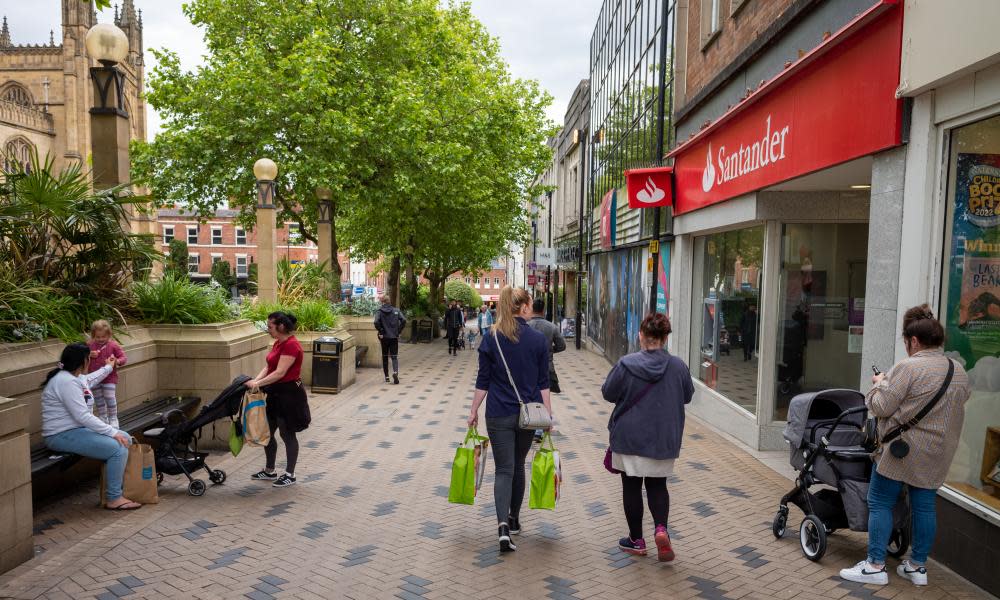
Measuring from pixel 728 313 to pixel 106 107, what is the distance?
8544 millimetres

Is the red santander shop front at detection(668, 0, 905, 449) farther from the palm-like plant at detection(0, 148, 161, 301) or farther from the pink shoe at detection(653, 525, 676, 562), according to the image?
the palm-like plant at detection(0, 148, 161, 301)

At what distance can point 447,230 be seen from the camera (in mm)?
27625

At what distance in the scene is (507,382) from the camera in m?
5.10

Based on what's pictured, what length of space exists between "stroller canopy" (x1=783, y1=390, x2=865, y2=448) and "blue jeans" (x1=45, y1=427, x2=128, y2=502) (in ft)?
16.8

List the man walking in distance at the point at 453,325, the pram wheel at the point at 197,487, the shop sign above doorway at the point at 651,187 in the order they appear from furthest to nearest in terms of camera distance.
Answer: the man walking in distance at the point at 453,325
the shop sign above doorway at the point at 651,187
the pram wheel at the point at 197,487

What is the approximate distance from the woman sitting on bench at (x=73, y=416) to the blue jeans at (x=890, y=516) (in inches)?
213

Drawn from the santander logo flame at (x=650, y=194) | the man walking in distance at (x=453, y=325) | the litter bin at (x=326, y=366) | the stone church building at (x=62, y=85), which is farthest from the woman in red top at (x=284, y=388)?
the stone church building at (x=62, y=85)

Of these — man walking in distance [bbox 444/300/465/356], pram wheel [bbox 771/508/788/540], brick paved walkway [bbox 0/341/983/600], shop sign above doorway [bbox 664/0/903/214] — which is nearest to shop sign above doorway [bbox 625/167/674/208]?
shop sign above doorway [bbox 664/0/903/214]

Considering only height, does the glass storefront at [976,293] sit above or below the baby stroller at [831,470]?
above

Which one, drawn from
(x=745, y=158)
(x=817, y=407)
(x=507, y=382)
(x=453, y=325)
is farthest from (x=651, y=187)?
(x=453, y=325)

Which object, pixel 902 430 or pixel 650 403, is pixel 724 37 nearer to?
pixel 650 403

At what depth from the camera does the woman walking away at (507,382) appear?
507 centimetres

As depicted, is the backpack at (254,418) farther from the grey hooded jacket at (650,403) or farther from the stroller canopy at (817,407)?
the stroller canopy at (817,407)

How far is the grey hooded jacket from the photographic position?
4.76 metres
